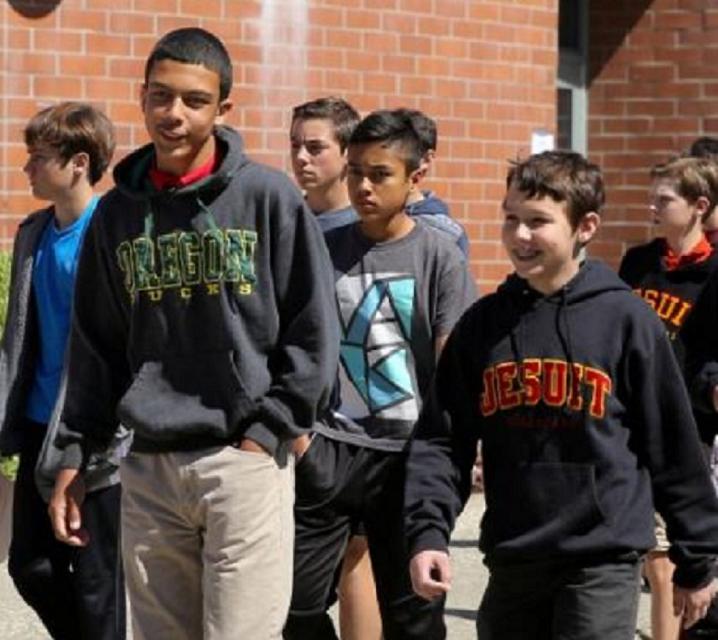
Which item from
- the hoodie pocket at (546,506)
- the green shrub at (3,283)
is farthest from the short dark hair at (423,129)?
the green shrub at (3,283)

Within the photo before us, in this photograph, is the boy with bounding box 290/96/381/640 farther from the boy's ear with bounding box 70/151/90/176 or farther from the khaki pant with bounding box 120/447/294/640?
the khaki pant with bounding box 120/447/294/640

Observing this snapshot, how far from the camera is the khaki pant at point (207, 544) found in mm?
5492

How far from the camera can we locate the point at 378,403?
664cm

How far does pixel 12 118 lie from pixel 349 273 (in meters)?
4.03

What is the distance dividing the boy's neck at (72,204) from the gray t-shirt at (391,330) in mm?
846

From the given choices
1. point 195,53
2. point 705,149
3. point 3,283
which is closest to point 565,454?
point 195,53

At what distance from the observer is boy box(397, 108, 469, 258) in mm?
7004

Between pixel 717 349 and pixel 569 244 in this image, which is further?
pixel 717 349

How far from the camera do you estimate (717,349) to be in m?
7.25

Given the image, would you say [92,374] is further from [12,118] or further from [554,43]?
[554,43]

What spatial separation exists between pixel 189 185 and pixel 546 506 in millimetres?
1194

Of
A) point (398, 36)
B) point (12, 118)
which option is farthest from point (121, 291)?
point (398, 36)

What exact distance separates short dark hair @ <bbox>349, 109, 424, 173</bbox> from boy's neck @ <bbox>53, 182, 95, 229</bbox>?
844 mm

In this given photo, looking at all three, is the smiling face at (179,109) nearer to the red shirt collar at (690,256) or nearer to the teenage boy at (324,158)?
the teenage boy at (324,158)
